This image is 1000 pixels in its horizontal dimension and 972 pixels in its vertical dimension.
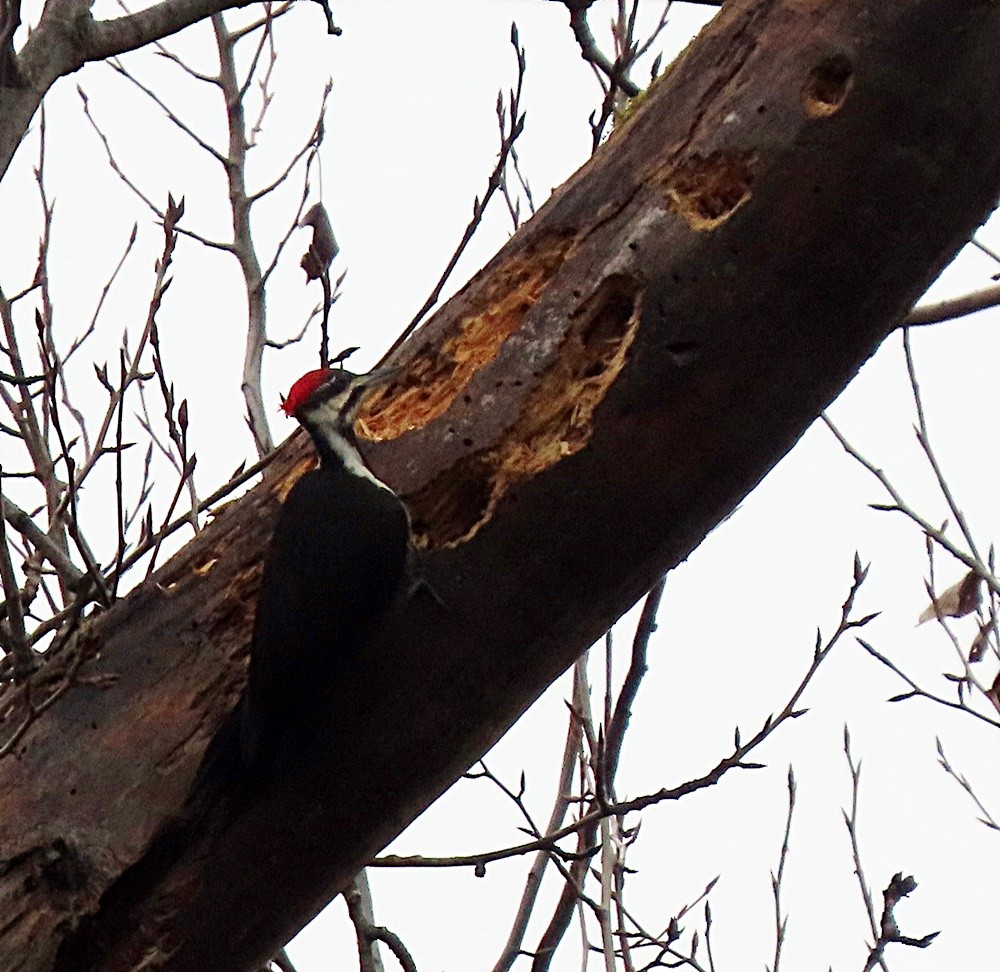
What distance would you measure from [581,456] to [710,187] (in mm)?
412

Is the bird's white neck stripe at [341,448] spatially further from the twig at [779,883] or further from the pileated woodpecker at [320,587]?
the twig at [779,883]

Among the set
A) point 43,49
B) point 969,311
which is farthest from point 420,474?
point 969,311

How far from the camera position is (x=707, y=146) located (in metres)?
1.99

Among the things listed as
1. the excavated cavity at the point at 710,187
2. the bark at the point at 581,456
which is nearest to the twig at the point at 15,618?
the bark at the point at 581,456

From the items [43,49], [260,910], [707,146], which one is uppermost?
[43,49]

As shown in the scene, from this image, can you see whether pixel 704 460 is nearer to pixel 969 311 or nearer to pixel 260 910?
pixel 260 910

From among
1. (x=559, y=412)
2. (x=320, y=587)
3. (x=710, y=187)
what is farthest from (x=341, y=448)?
(x=710, y=187)

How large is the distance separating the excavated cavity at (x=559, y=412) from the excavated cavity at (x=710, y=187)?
13 cm

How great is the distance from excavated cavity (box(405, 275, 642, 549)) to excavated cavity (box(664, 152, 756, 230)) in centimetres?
13

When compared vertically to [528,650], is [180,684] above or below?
above

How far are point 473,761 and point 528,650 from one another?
24 centimetres

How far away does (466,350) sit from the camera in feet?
7.17

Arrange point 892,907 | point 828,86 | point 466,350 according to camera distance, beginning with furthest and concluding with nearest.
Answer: point 892,907 < point 466,350 < point 828,86

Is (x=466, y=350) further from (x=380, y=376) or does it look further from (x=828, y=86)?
(x=828, y=86)
